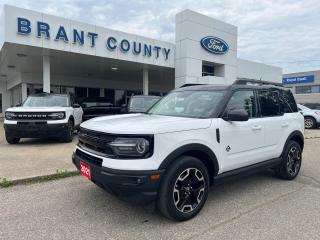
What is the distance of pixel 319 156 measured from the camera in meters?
7.80

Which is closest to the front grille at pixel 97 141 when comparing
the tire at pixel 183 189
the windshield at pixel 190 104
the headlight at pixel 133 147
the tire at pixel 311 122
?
the headlight at pixel 133 147

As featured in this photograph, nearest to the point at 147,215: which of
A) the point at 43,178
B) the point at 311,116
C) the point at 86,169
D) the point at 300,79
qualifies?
the point at 86,169

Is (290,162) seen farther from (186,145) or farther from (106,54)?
(106,54)

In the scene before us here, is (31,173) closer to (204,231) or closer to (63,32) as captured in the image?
(204,231)

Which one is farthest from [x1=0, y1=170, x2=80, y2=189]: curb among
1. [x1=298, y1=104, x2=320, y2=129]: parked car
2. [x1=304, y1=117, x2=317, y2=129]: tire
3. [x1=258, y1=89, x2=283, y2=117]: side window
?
[x1=304, y1=117, x2=317, y2=129]: tire

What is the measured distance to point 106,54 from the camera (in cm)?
1534

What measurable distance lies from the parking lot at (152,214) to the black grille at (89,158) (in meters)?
0.72

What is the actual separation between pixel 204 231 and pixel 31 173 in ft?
12.0

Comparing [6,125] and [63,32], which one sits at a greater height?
[63,32]

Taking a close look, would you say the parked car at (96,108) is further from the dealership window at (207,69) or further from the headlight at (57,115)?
the dealership window at (207,69)

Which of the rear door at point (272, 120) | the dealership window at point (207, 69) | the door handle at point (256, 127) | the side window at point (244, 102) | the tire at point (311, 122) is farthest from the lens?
the dealership window at point (207, 69)

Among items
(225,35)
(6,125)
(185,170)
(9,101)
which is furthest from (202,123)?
(9,101)

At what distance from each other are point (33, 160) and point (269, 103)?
5.27 meters

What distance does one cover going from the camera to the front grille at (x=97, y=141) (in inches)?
129
